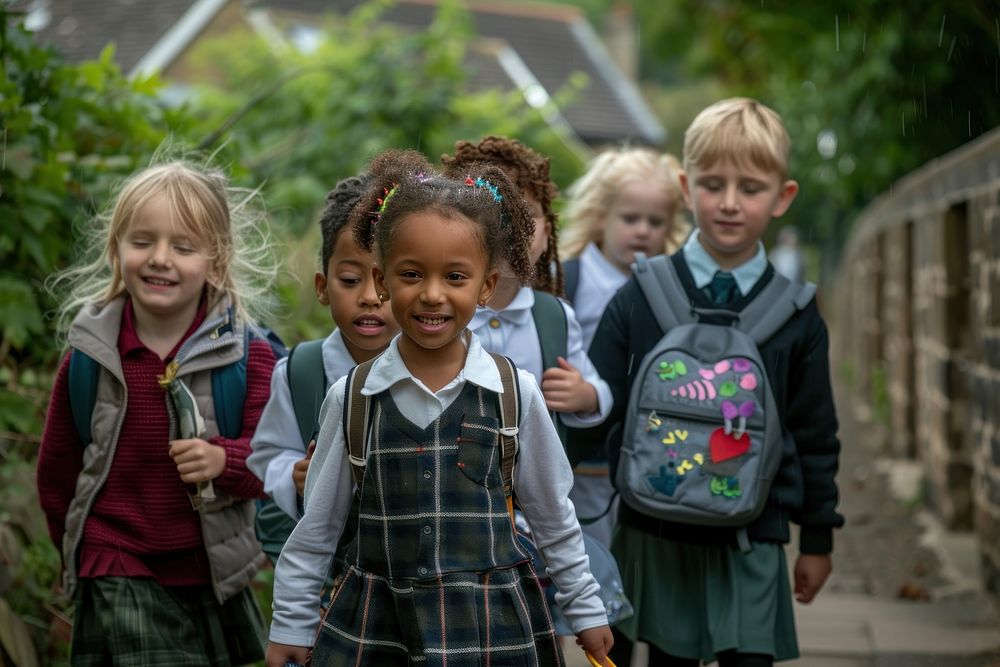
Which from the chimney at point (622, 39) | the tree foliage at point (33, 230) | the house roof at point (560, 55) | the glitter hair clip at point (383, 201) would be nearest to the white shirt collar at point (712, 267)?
the glitter hair clip at point (383, 201)

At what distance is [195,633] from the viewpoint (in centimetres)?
384

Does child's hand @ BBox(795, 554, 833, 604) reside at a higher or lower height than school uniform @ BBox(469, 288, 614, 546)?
lower

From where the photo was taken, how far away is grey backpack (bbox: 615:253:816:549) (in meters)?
3.78

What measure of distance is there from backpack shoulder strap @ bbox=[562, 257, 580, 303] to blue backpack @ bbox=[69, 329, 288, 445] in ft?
4.25

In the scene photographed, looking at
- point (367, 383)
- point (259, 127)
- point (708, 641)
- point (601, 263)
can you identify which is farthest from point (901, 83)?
point (367, 383)

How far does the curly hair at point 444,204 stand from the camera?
Answer: 292 cm

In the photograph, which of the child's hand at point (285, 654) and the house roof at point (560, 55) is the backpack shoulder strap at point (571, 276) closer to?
the child's hand at point (285, 654)

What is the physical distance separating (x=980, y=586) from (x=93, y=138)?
15.6 feet

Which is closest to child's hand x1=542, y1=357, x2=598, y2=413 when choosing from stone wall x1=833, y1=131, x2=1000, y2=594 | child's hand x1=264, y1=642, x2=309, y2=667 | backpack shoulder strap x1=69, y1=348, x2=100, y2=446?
child's hand x1=264, y1=642, x2=309, y2=667

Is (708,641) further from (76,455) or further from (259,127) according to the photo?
(259,127)

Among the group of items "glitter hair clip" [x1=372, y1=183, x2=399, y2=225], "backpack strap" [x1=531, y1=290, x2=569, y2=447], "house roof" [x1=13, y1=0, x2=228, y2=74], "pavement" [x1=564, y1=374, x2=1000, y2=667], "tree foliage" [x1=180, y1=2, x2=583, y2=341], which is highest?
"house roof" [x1=13, y1=0, x2=228, y2=74]

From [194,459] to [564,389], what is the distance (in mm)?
989

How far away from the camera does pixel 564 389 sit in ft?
12.0

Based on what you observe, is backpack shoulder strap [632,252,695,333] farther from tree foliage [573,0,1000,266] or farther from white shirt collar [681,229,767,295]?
tree foliage [573,0,1000,266]
